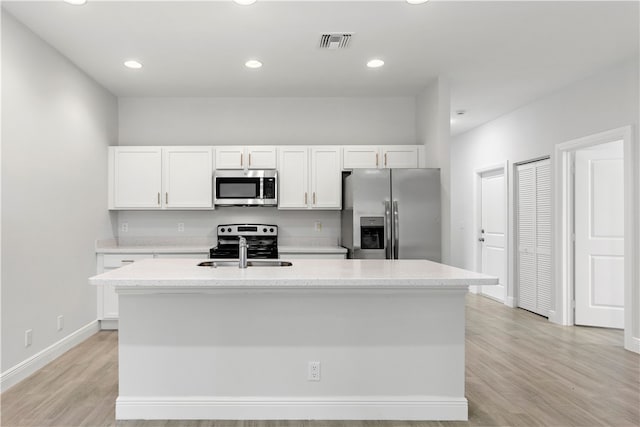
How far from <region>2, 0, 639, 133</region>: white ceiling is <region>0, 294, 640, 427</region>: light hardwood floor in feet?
8.72

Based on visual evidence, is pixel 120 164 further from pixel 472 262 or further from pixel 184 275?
pixel 472 262

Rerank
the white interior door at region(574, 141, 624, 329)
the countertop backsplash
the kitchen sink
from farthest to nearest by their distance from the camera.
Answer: the countertop backsplash < the white interior door at region(574, 141, 624, 329) < the kitchen sink

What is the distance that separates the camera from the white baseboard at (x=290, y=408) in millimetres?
2531

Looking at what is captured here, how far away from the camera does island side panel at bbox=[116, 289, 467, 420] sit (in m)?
2.55

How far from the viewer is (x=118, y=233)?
5.18 meters

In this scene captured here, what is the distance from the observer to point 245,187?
16.1 feet

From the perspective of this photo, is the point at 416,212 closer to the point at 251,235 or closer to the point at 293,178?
the point at 293,178

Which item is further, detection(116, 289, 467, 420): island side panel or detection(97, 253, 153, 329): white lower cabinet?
detection(97, 253, 153, 329): white lower cabinet

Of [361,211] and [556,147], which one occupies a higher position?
[556,147]

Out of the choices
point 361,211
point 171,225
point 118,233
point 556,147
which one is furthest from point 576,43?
point 118,233

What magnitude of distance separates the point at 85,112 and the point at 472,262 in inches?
227

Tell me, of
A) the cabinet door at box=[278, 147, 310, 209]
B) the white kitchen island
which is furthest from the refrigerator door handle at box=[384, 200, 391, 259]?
the white kitchen island

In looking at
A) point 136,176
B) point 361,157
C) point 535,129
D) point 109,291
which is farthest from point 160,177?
point 535,129

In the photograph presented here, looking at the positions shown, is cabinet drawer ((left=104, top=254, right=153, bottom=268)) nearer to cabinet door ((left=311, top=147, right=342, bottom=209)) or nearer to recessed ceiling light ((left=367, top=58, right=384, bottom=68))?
cabinet door ((left=311, top=147, right=342, bottom=209))
